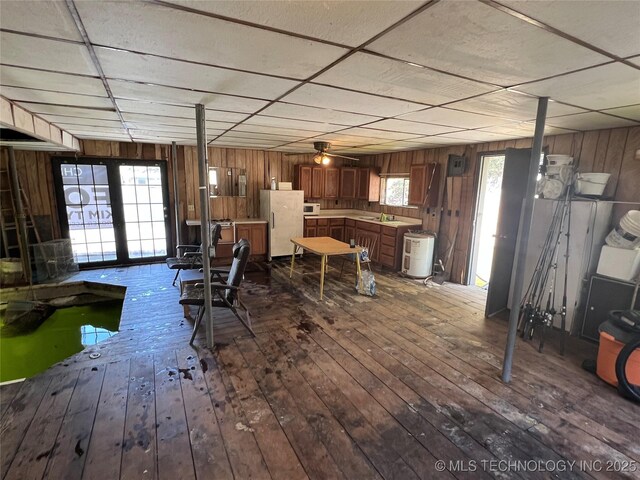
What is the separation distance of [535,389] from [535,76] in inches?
95.1

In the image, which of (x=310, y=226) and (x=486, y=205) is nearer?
(x=486, y=205)

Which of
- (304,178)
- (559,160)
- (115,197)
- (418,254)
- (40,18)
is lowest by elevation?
(418,254)

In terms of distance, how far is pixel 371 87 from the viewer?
2.22m

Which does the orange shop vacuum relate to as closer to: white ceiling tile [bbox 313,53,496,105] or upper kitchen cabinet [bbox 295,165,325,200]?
white ceiling tile [bbox 313,53,496,105]

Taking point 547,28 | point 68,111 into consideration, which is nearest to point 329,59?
point 547,28

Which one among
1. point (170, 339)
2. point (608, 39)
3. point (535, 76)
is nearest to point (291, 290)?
point (170, 339)

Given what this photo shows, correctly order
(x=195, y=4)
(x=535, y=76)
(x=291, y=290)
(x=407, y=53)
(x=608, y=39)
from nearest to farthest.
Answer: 1. (x=195, y=4)
2. (x=608, y=39)
3. (x=407, y=53)
4. (x=535, y=76)
5. (x=291, y=290)

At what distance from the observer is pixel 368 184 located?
23.3 ft

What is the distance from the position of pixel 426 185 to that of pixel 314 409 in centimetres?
451

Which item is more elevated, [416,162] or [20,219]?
[416,162]

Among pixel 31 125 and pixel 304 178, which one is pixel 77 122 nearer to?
pixel 31 125

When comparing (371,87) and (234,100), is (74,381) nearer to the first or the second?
(234,100)

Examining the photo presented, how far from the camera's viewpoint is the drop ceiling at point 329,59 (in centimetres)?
125

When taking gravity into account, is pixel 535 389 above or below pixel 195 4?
below
